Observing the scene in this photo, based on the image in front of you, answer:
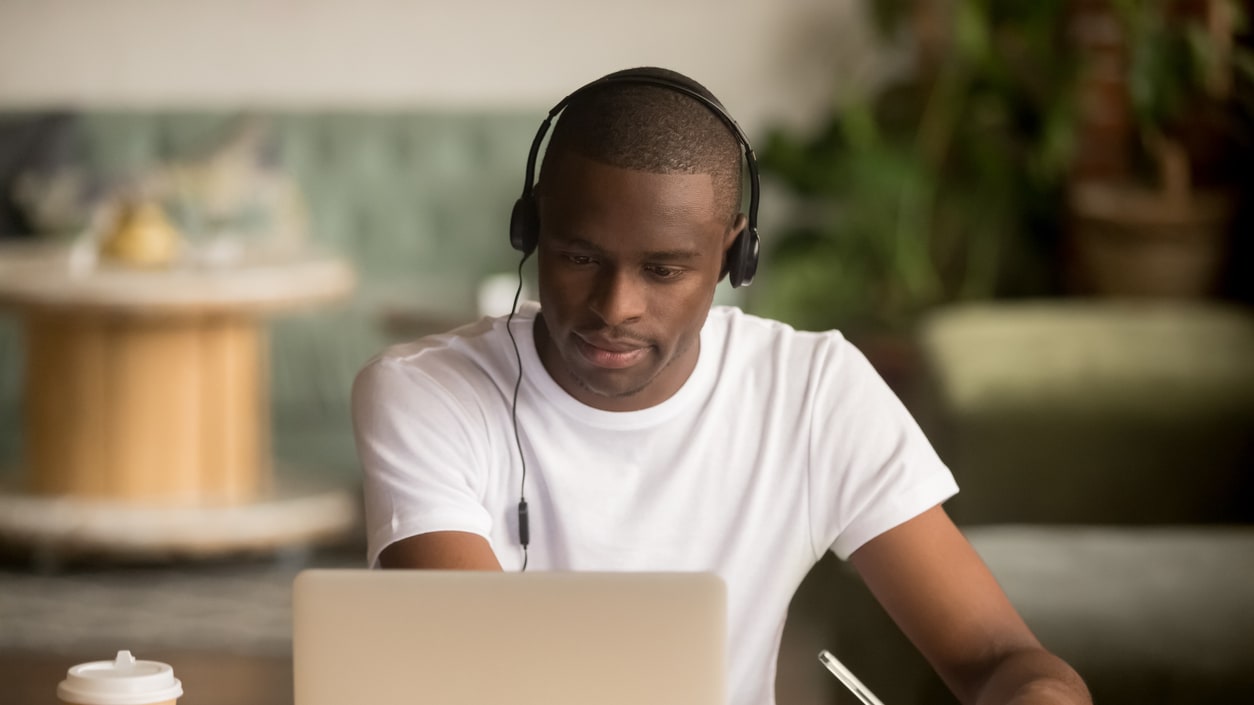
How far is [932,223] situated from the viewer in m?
4.20

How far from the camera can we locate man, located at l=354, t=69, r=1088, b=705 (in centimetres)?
115

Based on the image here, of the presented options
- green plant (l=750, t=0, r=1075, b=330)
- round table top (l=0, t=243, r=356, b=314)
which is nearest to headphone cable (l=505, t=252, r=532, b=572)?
round table top (l=0, t=243, r=356, b=314)

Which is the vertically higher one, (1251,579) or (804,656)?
(804,656)

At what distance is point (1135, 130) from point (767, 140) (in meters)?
0.93

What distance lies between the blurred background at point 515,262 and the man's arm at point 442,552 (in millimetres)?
911

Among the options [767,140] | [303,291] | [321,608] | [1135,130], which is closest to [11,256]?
[303,291]

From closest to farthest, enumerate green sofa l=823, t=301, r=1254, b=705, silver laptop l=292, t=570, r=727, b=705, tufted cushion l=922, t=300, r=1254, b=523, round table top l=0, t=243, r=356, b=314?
silver laptop l=292, t=570, r=727, b=705, green sofa l=823, t=301, r=1254, b=705, tufted cushion l=922, t=300, r=1254, b=523, round table top l=0, t=243, r=356, b=314

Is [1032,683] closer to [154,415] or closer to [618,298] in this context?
[618,298]

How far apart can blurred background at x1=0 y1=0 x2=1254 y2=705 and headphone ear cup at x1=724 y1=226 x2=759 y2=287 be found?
2.76 ft

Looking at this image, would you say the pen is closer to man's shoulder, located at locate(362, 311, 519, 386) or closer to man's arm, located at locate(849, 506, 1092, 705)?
man's arm, located at locate(849, 506, 1092, 705)

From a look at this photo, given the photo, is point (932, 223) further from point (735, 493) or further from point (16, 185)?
point (735, 493)

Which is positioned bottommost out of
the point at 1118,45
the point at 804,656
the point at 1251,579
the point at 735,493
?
the point at 1251,579

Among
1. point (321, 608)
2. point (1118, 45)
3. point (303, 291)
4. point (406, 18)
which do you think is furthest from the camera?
point (406, 18)

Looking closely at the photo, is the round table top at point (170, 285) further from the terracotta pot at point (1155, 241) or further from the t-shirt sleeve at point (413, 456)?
the t-shirt sleeve at point (413, 456)
